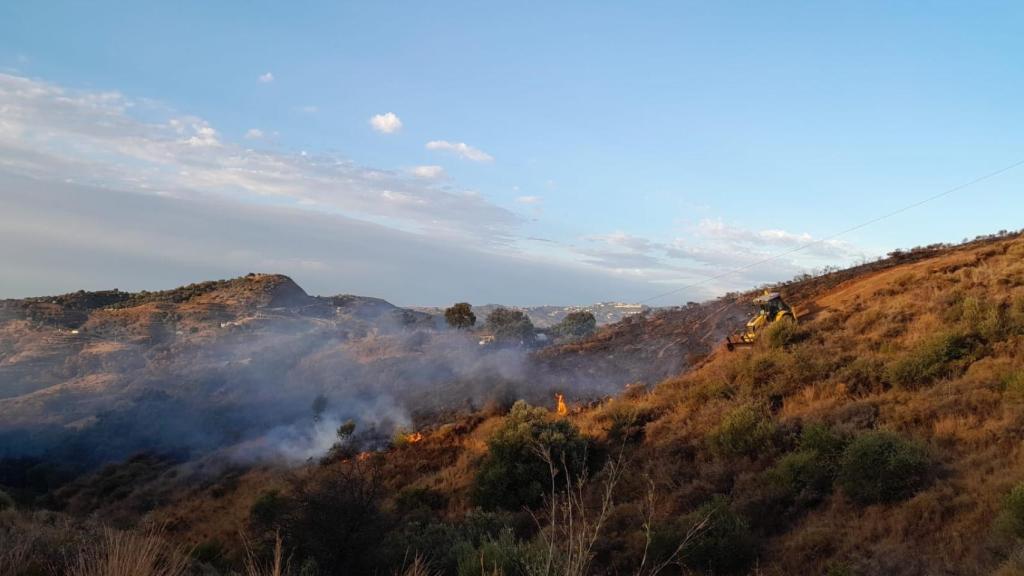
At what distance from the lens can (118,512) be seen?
2306 centimetres

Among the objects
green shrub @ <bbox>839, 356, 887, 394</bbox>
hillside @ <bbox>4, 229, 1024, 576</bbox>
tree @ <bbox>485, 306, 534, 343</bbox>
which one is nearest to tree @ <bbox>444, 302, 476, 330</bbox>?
tree @ <bbox>485, 306, 534, 343</bbox>

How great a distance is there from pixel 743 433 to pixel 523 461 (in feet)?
19.9

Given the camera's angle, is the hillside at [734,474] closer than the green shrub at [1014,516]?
No

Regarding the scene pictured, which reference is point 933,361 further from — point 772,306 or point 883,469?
point 772,306

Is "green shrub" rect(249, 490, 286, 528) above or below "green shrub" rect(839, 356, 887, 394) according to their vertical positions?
below

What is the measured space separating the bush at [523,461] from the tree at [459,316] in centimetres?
3808

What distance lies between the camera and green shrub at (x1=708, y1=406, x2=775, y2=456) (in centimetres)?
1346

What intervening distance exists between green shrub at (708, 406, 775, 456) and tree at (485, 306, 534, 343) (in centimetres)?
3106

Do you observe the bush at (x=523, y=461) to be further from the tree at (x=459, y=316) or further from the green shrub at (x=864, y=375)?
the tree at (x=459, y=316)

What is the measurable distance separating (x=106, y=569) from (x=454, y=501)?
13626 millimetres

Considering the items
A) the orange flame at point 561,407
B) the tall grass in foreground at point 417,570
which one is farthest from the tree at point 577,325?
the tall grass in foreground at point 417,570

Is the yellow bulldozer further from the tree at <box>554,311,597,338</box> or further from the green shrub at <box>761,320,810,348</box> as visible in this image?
the tree at <box>554,311,597,338</box>

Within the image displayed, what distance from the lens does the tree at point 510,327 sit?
4716cm

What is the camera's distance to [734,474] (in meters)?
12.7
